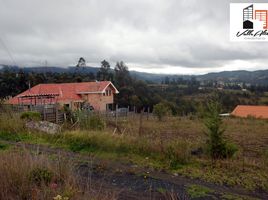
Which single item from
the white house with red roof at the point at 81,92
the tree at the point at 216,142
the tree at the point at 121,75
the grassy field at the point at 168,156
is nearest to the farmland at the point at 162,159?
the grassy field at the point at 168,156

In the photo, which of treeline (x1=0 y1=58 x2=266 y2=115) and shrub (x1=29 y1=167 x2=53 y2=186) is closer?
shrub (x1=29 y1=167 x2=53 y2=186)

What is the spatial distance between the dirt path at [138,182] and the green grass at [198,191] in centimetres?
6

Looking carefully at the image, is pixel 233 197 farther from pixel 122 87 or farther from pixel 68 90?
pixel 122 87

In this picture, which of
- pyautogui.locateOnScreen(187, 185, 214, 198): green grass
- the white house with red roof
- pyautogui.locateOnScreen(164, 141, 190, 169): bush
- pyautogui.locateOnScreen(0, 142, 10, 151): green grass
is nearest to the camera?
pyautogui.locateOnScreen(187, 185, 214, 198): green grass

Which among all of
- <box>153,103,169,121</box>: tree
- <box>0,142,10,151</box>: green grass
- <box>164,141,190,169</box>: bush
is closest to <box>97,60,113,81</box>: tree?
<box>153,103,169,121</box>: tree

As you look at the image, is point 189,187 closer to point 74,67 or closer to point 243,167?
point 243,167

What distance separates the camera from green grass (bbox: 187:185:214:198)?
17.3ft

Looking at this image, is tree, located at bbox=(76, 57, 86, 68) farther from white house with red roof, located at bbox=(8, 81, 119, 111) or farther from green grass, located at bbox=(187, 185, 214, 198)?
green grass, located at bbox=(187, 185, 214, 198)

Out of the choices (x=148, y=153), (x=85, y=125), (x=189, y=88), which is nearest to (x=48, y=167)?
(x=148, y=153)

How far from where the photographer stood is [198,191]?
5473 mm

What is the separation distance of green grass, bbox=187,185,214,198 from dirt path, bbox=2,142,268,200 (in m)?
0.06

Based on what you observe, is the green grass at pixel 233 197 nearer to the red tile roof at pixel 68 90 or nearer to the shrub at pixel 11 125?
the shrub at pixel 11 125

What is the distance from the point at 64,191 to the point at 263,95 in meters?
81.2

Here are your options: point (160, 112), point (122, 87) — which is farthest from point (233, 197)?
point (122, 87)
